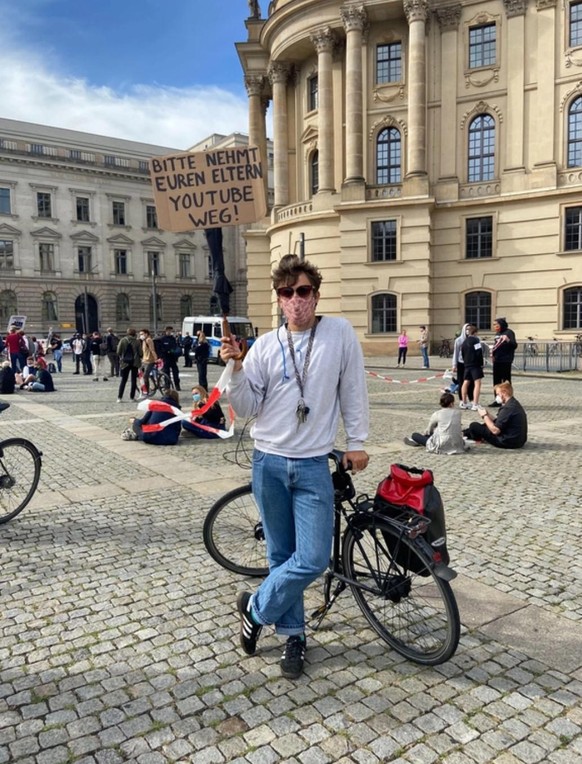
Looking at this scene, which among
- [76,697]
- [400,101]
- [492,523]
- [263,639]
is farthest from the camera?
[400,101]

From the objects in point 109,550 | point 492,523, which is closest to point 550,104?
point 492,523

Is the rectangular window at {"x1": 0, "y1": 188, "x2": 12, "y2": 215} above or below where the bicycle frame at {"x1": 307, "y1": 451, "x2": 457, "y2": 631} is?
above

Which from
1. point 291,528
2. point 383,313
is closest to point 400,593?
point 291,528

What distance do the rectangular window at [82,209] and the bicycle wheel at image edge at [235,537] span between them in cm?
6556

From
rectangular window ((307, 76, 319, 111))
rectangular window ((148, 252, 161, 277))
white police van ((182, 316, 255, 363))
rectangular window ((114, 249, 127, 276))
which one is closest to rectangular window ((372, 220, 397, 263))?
white police van ((182, 316, 255, 363))

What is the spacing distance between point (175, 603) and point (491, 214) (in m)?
31.9

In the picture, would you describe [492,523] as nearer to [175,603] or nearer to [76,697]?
[175,603]

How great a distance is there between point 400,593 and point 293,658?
742 mm

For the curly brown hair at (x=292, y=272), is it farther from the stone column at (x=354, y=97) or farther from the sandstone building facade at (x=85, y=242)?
the sandstone building facade at (x=85, y=242)

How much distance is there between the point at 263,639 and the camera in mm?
3730

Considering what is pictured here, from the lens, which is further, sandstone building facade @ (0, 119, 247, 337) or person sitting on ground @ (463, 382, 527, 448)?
sandstone building facade @ (0, 119, 247, 337)

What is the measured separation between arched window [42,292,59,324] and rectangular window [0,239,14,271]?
4.14m

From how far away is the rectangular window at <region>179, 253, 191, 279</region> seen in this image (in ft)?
230

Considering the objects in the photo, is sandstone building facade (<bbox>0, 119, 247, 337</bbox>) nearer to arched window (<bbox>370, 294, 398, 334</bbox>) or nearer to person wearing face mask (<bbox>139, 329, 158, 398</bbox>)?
arched window (<bbox>370, 294, 398, 334</bbox>)
